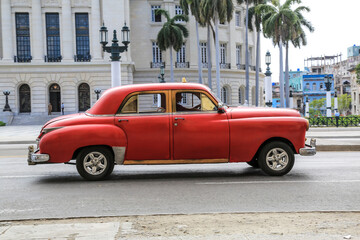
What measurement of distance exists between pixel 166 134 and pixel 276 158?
2.18 metres

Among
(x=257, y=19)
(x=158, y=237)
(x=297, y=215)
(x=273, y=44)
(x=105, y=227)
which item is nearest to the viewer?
(x=158, y=237)

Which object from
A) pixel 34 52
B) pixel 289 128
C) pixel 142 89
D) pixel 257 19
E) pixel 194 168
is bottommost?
pixel 194 168

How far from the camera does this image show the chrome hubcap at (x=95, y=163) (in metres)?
8.48

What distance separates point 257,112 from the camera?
348 inches

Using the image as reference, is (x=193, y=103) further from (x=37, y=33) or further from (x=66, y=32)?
(x=37, y=33)

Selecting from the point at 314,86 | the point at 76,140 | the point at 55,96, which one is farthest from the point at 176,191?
the point at 314,86

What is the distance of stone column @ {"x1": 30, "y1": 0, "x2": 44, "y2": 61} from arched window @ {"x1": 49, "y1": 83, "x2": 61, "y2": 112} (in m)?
3.37

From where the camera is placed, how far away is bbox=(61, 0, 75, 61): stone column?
2004 inches

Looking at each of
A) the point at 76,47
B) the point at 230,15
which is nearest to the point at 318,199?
the point at 230,15

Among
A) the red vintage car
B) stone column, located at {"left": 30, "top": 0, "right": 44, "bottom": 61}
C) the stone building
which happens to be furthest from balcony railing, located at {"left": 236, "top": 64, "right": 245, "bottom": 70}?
the red vintage car

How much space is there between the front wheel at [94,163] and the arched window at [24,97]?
4490 cm

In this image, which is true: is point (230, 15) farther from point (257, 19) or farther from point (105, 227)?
point (105, 227)

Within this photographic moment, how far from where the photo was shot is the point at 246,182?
8.30 metres

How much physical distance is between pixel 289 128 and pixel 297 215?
327 centimetres
